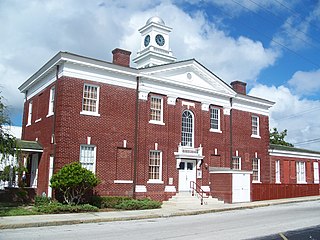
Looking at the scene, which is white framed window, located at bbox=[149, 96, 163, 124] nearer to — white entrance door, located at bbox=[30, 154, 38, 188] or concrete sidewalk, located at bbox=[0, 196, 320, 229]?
concrete sidewalk, located at bbox=[0, 196, 320, 229]

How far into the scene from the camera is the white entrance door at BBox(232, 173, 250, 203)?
27250 mm

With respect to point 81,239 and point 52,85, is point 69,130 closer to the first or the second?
point 52,85

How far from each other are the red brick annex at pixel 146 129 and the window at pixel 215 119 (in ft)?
0.27

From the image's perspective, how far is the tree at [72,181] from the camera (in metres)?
20.8

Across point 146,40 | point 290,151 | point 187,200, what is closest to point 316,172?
point 290,151

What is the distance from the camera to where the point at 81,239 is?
39.1 feet

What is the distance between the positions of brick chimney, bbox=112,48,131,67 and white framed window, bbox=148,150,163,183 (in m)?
6.57

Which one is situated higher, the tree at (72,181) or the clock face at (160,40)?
the clock face at (160,40)

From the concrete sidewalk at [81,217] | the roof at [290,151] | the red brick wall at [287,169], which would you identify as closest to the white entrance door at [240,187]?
the concrete sidewalk at [81,217]

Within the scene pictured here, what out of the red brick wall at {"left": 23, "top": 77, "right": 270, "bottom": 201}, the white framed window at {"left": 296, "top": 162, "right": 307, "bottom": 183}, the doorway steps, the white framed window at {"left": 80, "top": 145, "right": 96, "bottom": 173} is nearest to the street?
the white framed window at {"left": 80, "top": 145, "right": 96, "bottom": 173}

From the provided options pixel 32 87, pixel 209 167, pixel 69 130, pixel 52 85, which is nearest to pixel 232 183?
pixel 209 167

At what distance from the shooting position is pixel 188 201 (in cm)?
2638

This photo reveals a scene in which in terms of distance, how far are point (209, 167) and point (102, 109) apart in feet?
32.8

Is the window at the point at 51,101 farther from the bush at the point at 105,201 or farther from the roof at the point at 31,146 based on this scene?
the bush at the point at 105,201
